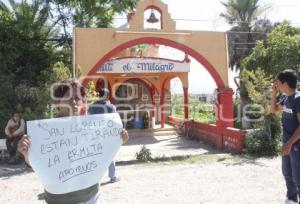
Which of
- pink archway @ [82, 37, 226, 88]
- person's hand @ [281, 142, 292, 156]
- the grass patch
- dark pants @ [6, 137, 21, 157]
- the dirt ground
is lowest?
the grass patch

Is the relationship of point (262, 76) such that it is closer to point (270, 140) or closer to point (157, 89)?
point (270, 140)

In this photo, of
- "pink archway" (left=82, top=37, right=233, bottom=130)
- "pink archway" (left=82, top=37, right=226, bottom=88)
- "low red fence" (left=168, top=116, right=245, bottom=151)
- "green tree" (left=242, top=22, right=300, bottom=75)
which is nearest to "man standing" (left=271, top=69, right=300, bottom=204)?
"low red fence" (left=168, top=116, right=245, bottom=151)

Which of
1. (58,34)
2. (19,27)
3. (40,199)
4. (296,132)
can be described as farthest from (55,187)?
(58,34)

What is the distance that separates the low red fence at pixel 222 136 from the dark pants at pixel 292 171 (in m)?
5.53

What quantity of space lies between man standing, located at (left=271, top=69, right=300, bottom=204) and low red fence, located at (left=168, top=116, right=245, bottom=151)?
18.4 feet

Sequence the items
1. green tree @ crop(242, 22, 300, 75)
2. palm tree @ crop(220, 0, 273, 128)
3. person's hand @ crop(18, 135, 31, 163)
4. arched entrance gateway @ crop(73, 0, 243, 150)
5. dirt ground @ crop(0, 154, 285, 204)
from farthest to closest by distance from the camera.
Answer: palm tree @ crop(220, 0, 273, 128) < green tree @ crop(242, 22, 300, 75) < arched entrance gateway @ crop(73, 0, 243, 150) < dirt ground @ crop(0, 154, 285, 204) < person's hand @ crop(18, 135, 31, 163)

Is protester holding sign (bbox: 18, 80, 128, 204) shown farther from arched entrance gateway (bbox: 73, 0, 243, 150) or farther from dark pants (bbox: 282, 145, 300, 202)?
arched entrance gateway (bbox: 73, 0, 243, 150)

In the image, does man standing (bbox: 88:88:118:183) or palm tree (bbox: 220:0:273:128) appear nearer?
man standing (bbox: 88:88:118:183)

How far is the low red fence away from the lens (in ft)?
35.3

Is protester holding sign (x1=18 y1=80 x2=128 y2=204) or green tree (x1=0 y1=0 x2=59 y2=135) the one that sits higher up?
green tree (x1=0 y1=0 x2=59 y2=135)

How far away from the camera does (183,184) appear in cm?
714

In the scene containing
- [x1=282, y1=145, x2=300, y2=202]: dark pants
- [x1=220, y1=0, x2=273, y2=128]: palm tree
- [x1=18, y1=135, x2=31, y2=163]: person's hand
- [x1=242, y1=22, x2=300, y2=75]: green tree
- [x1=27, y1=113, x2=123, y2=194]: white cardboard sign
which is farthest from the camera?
[x1=220, y1=0, x2=273, y2=128]: palm tree

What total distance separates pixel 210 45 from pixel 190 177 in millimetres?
5347

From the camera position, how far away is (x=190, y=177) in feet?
25.5
